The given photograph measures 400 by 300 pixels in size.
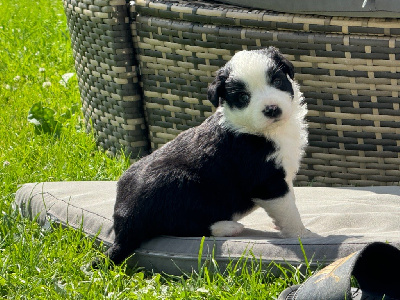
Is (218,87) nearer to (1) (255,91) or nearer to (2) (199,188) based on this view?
(1) (255,91)

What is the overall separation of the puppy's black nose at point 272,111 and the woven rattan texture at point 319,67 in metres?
0.98

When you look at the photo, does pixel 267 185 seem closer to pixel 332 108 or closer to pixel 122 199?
pixel 122 199

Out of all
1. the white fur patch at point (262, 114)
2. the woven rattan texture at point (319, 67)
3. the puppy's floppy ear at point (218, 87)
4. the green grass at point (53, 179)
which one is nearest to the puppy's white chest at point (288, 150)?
the white fur patch at point (262, 114)

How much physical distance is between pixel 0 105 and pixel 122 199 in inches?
102

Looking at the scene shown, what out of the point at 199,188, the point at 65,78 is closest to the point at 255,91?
the point at 199,188

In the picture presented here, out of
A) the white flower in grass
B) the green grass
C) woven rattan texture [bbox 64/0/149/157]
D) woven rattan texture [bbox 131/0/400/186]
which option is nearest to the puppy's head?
the green grass

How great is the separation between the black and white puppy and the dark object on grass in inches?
16.7

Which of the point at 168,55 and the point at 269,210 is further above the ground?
the point at 168,55

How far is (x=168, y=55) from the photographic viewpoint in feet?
13.8

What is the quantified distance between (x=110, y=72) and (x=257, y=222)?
1512 mm

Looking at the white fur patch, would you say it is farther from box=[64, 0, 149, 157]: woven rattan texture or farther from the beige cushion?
box=[64, 0, 149, 157]: woven rattan texture

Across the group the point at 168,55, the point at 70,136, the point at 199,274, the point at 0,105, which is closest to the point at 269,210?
the point at 199,274

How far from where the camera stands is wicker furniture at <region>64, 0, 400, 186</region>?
3.72 metres

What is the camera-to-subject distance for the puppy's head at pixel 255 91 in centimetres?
289
